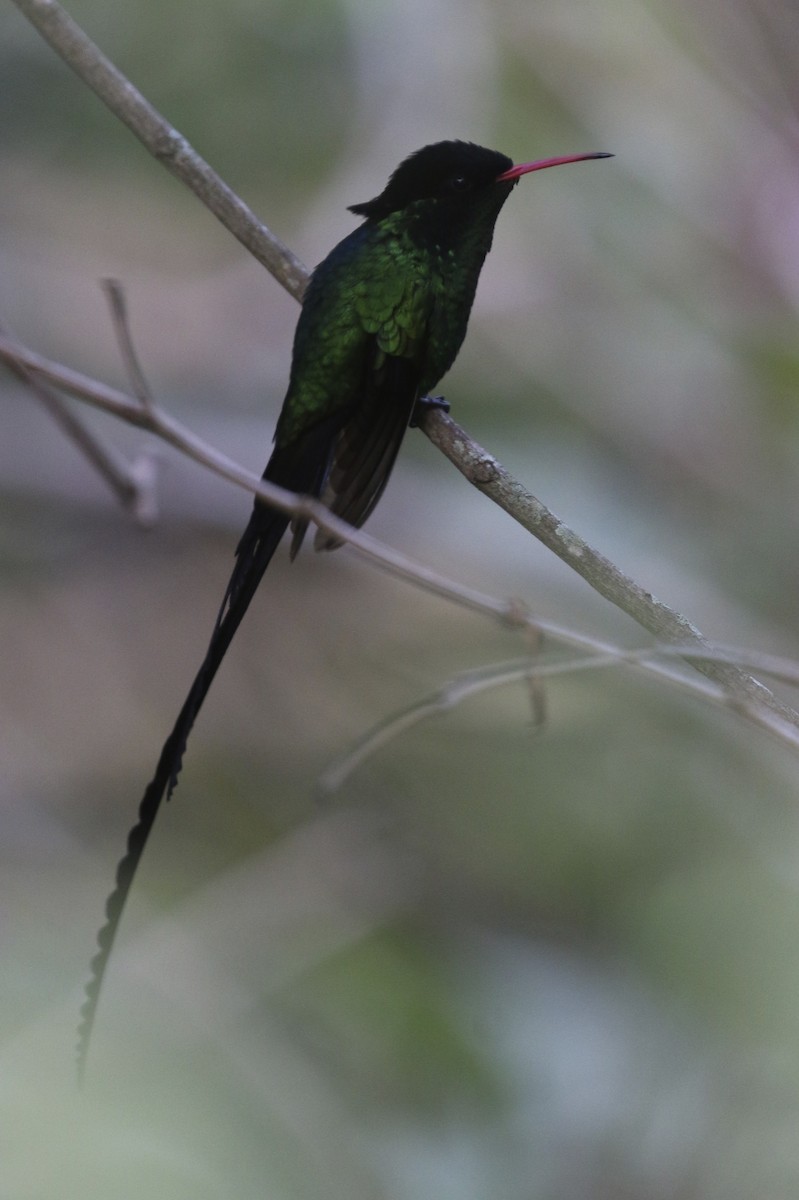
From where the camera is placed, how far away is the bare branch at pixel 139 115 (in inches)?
67.1

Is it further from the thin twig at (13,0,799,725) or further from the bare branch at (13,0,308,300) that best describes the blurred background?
the bare branch at (13,0,308,300)

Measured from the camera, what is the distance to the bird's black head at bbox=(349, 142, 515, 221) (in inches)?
75.9

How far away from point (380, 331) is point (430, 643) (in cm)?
192

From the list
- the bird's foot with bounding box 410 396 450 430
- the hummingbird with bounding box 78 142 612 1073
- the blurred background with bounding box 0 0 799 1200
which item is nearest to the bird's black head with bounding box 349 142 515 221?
the hummingbird with bounding box 78 142 612 1073

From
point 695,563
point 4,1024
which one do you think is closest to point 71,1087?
point 4,1024

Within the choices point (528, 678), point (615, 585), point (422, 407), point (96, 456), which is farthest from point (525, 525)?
point (96, 456)

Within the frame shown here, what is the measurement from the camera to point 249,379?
387cm

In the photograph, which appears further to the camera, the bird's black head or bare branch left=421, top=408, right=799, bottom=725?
the bird's black head

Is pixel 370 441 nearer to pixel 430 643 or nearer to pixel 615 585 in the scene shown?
pixel 615 585

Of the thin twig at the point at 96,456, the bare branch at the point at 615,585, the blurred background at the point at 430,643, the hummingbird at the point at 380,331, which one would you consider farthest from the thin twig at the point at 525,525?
the blurred background at the point at 430,643

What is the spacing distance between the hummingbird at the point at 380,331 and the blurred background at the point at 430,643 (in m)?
0.53

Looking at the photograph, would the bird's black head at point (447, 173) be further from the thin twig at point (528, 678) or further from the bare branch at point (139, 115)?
the thin twig at point (528, 678)

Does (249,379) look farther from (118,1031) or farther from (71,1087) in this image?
(71,1087)

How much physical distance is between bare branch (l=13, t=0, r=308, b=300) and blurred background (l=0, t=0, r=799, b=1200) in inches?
34.4
